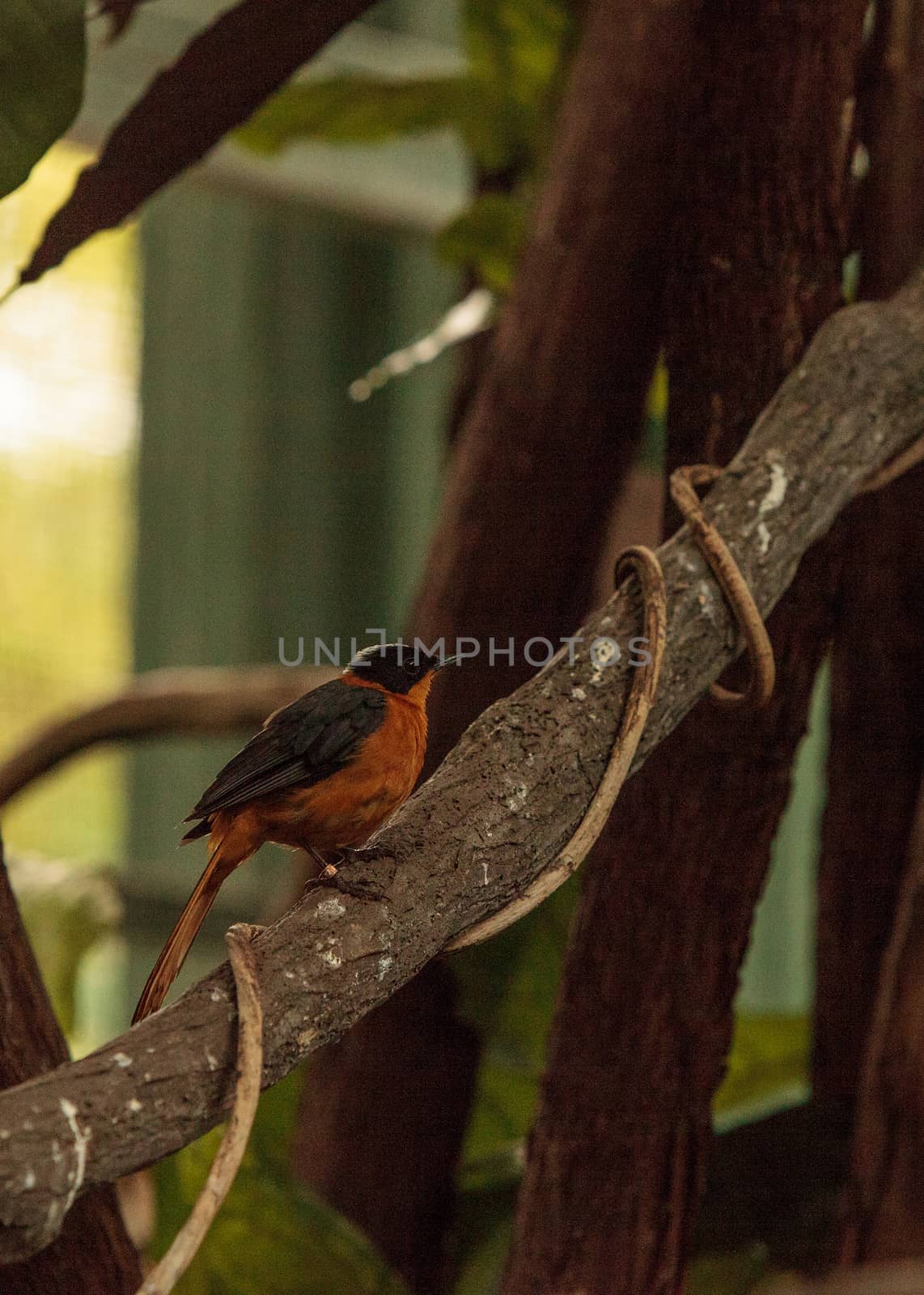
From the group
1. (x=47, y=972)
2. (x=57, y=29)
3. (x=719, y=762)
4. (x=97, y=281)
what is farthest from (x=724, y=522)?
(x=97, y=281)

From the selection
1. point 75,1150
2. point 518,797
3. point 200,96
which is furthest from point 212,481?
point 75,1150

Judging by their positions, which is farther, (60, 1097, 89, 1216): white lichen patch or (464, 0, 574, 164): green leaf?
(464, 0, 574, 164): green leaf

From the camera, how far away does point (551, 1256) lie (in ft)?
2.23

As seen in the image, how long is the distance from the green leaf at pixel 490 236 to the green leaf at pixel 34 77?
727 millimetres

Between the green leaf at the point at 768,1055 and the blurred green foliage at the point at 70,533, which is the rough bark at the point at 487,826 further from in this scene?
the blurred green foliage at the point at 70,533

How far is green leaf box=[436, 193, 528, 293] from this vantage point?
1.28m

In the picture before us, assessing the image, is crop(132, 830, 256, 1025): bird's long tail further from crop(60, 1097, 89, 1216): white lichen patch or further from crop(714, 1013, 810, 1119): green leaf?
crop(714, 1013, 810, 1119): green leaf

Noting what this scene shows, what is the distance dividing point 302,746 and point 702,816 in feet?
0.93

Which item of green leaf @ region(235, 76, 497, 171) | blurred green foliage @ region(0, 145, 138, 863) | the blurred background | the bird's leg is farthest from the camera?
blurred green foliage @ region(0, 145, 138, 863)

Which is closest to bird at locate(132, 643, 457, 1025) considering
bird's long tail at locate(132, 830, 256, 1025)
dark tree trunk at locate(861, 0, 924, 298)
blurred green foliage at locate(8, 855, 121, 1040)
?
bird's long tail at locate(132, 830, 256, 1025)

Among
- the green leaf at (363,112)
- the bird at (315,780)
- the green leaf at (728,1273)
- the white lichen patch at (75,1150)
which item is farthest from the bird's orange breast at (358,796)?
the green leaf at (363,112)

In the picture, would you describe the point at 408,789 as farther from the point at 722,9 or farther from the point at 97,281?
the point at 97,281

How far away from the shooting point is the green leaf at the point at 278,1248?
2.41 ft

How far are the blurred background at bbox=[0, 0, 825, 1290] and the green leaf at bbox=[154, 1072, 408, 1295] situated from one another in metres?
0.13
